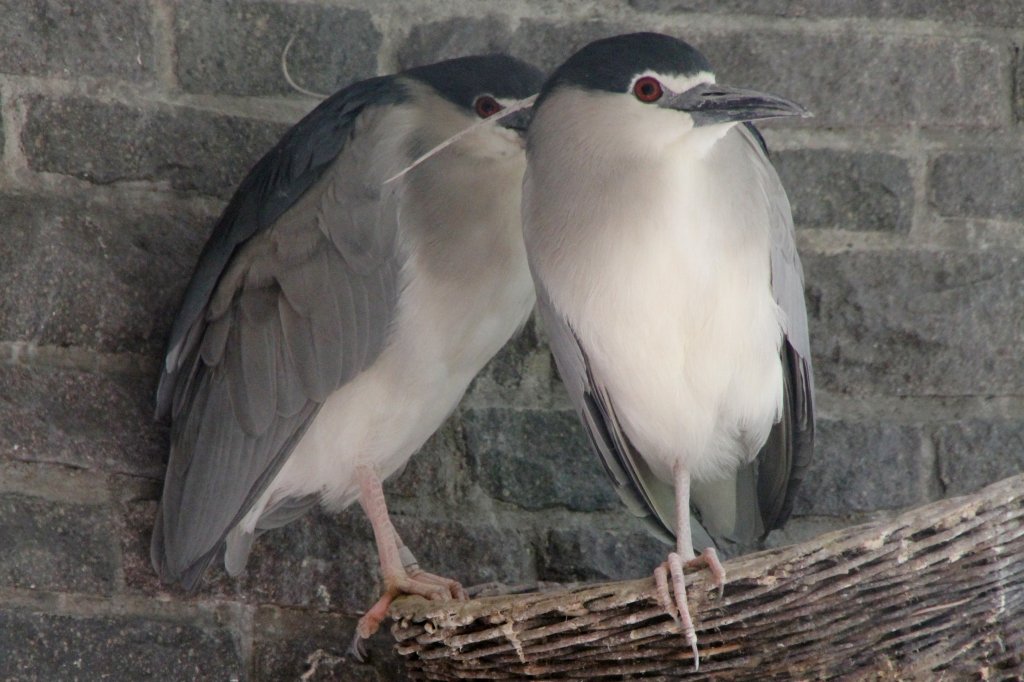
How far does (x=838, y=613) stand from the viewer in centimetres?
126

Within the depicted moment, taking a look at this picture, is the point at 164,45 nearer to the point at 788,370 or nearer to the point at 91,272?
the point at 91,272

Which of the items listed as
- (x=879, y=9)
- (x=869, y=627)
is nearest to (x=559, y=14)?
(x=879, y=9)

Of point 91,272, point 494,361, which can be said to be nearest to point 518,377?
point 494,361

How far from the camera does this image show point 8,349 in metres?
1.71

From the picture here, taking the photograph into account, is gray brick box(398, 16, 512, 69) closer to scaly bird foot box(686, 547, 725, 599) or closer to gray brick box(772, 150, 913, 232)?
gray brick box(772, 150, 913, 232)

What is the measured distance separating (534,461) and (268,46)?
669 millimetres

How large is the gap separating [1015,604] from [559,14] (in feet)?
3.45

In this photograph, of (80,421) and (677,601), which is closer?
(677,601)

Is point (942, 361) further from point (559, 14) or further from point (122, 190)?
point (122, 190)

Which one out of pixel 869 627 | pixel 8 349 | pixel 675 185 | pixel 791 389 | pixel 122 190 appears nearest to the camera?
pixel 869 627

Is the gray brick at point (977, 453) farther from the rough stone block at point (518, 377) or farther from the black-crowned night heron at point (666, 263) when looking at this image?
the rough stone block at point (518, 377)

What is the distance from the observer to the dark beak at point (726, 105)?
1.42 meters

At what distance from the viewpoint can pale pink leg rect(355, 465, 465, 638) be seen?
1651 millimetres

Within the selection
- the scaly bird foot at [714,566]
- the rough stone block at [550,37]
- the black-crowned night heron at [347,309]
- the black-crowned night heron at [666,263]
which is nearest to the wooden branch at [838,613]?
the scaly bird foot at [714,566]
